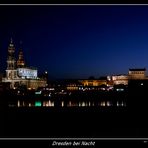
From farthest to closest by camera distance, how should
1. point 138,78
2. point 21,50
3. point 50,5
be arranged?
point 138,78
point 21,50
point 50,5

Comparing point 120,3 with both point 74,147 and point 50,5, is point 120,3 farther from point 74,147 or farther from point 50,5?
point 74,147

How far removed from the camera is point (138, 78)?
3.64 metres

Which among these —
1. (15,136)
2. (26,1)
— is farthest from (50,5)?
(15,136)

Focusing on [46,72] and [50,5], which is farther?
[46,72]

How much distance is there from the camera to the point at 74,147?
1978 mm

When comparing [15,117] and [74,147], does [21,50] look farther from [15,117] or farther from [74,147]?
[74,147]

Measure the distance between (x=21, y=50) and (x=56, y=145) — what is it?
126 centimetres

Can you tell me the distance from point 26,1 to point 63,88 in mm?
1826

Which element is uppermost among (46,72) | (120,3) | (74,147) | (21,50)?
(120,3)

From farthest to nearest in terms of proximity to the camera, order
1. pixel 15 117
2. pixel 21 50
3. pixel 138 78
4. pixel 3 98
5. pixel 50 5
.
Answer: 1. pixel 138 78
2. pixel 15 117
3. pixel 21 50
4. pixel 3 98
5. pixel 50 5

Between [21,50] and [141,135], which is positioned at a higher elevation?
[21,50]

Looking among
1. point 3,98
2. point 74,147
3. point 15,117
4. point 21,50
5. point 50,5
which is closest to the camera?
point 74,147

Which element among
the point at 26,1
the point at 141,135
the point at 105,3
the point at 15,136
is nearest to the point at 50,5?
the point at 26,1

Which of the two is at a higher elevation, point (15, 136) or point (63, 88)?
point (63, 88)
